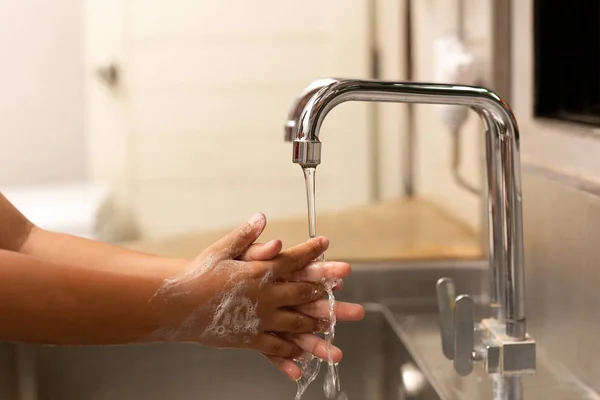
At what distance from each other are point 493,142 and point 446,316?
14cm

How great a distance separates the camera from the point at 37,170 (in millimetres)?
2525

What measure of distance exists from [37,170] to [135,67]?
0.58 metres

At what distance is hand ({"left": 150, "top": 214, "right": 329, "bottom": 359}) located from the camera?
53cm

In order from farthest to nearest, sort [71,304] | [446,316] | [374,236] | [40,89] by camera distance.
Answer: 1. [40,89]
2. [374,236]
3. [446,316]
4. [71,304]

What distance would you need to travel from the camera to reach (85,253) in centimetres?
65

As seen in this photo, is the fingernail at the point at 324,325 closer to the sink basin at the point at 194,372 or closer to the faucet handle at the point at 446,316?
the faucet handle at the point at 446,316

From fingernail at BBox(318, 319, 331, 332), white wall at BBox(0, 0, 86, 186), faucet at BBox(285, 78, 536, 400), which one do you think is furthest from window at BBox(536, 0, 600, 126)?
white wall at BBox(0, 0, 86, 186)

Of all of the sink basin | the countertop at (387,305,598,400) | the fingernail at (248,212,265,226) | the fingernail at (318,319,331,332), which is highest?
the fingernail at (248,212,265,226)

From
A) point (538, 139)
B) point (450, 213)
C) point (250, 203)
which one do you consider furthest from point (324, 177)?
point (538, 139)

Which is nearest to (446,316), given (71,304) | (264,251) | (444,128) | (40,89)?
(264,251)

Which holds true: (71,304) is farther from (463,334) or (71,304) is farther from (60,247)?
(463,334)

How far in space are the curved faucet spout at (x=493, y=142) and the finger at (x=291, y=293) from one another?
0.10 m

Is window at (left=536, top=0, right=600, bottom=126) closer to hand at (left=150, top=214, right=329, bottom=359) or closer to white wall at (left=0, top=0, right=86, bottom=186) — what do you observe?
hand at (left=150, top=214, right=329, bottom=359)

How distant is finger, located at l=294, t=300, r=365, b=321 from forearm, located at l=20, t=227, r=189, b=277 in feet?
0.39
